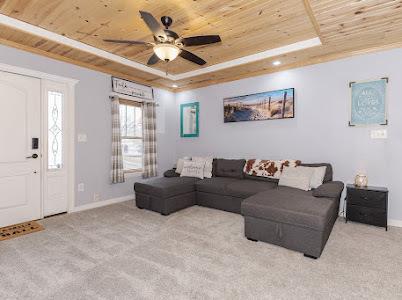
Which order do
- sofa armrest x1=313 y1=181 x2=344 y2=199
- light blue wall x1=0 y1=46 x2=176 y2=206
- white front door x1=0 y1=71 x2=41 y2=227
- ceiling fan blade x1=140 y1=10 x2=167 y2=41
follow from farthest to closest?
light blue wall x1=0 y1=46 x2=176 y2=206
white front door x1=0 y1=71 x2=41 y2=227
sofa armrest x1=313 y1=181 x2=344 y2=199
ceiling fan blade x1=140 y1=10 x2=167 y2=41

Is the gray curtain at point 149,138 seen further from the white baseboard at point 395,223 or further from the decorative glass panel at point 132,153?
the white baseboard at point 395,223

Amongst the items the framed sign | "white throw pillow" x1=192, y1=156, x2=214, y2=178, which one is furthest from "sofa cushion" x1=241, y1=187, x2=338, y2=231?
the framed sign

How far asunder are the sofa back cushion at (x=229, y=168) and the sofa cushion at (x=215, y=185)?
0.43 feet

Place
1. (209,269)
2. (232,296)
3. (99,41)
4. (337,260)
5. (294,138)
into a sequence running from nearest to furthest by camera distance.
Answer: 1. (232,296)
2. (209,269)
3. (337,260)
4. (99,41)
5. (294,138)

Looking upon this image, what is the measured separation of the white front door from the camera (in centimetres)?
331

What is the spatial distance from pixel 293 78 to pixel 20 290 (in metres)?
4.61

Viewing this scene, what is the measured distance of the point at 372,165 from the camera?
11.6ft

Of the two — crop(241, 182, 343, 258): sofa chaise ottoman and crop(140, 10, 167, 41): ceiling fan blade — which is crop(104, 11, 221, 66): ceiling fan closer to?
crop(140, 10, 167, 41): ceiling fan blade

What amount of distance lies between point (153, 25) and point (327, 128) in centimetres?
316

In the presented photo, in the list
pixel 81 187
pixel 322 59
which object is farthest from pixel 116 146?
pixel 322 59

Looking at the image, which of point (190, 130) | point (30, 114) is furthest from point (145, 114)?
point (30, 114)

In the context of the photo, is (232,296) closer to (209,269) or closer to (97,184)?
(209,269)

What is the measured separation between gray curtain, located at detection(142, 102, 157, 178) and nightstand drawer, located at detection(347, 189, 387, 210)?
3.75 metres

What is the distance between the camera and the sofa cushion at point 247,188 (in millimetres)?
3727
